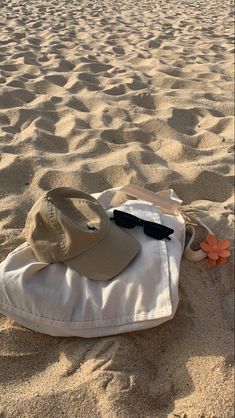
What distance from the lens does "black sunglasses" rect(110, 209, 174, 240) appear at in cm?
188

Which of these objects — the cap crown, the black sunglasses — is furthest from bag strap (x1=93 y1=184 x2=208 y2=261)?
the cap crown

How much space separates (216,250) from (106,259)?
541 millimetres

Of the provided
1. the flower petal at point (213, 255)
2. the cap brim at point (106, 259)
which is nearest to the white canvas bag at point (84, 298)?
the cap brim at point (106, 259)

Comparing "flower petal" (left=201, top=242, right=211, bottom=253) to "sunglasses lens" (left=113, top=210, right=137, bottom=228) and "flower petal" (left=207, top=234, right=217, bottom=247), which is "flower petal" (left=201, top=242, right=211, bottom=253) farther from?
"sunglasses lens" (left=113, top=210, right=137, bottom=228)

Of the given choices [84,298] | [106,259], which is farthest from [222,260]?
[84,298]

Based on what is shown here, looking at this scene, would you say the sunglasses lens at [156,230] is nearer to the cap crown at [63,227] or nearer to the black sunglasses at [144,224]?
the black sunglasses at [144,224]

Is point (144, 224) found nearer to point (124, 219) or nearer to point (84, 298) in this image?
point (124, 219)

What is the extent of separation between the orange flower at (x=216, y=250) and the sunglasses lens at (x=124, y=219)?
13.1 inches

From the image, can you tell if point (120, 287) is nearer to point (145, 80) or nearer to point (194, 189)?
point (194, 189)

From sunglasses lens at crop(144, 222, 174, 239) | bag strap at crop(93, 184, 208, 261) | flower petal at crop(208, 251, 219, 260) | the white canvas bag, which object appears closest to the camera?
the white canvas bag

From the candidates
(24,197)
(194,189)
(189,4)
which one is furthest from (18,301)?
(189,4)

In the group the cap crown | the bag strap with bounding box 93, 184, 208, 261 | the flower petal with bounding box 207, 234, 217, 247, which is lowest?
the flower petal with bounding box 207, 234, 217, 247

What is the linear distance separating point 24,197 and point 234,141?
145cm

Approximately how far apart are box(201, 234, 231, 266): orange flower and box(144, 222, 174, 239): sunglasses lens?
0.77 feet
